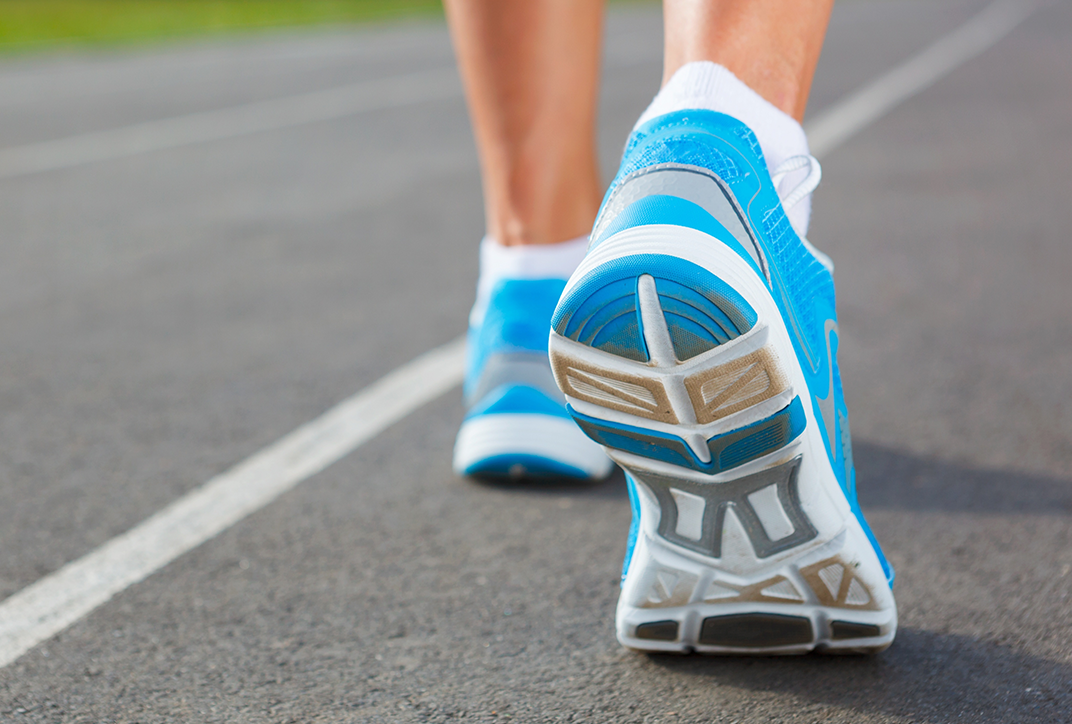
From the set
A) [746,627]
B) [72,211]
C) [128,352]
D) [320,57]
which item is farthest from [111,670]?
[320,57]

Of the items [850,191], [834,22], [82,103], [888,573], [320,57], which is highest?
[888,573]

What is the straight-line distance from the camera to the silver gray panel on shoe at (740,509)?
1.24m

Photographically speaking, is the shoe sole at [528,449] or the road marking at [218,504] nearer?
the road marking at [218,504]

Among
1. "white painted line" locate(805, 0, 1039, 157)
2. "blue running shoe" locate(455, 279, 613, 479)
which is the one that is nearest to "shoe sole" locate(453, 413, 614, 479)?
"blue running shoe" locate(455, 279, 613, 479)

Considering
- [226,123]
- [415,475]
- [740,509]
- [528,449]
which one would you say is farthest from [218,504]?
[226,123]

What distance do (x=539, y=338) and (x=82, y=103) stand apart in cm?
811

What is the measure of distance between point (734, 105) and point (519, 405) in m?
0.80

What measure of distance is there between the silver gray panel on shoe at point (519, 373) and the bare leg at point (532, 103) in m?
0.21

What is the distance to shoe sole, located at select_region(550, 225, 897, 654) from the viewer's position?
112cm

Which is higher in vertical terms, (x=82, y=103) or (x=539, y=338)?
(x=539, y=338)

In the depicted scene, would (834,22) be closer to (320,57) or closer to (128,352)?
(320,57)

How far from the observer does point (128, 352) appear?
2.91 meters

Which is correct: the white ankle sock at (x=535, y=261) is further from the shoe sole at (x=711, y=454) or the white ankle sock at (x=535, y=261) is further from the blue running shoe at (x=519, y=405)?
the shoe sole at (x=711, y=454)

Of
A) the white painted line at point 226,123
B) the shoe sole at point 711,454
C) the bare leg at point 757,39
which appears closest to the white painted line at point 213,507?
the shoe sole at point 711,454
